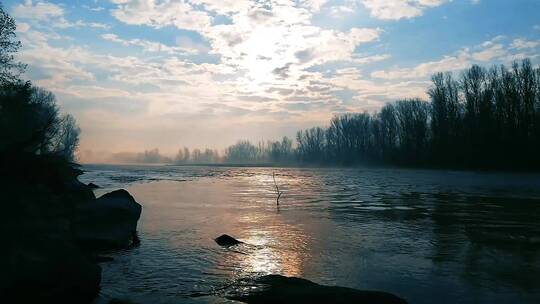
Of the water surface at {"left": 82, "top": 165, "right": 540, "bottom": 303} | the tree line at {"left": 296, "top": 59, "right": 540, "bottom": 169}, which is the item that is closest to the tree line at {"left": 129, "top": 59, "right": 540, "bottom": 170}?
the tree line at {"left": 296, "top": 59, "right": 540, "bottom": 169}

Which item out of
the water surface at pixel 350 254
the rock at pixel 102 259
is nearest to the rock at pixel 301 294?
the water surface at pixel 350 254

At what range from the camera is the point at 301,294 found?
809cm

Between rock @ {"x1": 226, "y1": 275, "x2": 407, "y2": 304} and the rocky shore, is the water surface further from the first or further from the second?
the rocky shore

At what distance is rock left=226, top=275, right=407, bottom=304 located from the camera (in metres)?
7.83

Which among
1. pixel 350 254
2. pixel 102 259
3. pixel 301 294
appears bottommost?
pixel 350 254

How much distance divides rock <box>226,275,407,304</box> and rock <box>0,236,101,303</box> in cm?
313

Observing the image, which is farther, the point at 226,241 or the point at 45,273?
the point at 226,241

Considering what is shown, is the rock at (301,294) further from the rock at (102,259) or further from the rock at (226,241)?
the rock at (226,241)

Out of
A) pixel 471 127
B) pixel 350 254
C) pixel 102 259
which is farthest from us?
pixel 471 127

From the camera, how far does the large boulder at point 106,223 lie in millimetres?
14078

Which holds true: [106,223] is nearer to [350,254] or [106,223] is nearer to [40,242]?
[40,242]

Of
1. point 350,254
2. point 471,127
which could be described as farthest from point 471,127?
point 350,254

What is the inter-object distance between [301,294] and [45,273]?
499 centimetres

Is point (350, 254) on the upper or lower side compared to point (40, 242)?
lower
